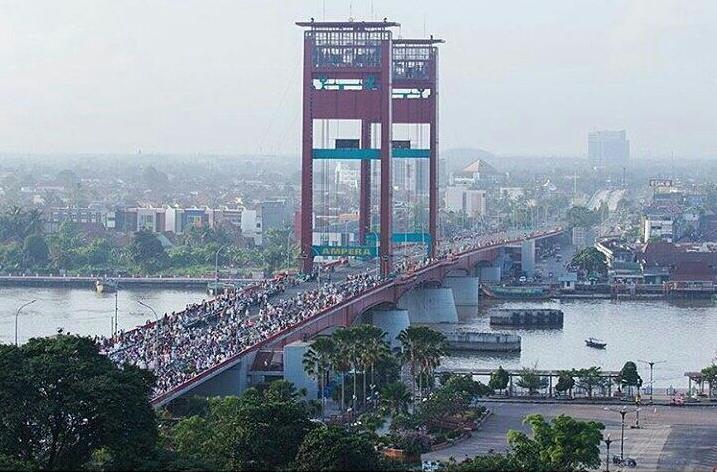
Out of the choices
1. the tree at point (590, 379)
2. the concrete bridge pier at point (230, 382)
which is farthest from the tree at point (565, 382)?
the concrete bridge pier at point (230, 382)

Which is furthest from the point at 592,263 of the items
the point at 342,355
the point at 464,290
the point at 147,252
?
the point at 342,355

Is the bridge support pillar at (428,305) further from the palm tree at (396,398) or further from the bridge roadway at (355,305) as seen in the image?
the palm tree at (396,398)

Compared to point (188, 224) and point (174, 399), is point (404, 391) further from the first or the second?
point (188, 224)

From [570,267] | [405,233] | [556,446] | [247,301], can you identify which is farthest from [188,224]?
[556,446]

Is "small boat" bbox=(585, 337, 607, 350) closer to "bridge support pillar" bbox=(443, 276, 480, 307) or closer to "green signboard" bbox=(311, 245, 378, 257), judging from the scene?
"green signboard" bbox=(311, 245, 378, 257)

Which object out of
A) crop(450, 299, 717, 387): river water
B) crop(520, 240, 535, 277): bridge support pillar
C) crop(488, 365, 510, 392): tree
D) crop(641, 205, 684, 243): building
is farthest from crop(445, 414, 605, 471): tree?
crop(641, 205, 684, 243): building

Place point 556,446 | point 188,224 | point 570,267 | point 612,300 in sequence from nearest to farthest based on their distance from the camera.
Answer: point 556,446, point 612,300, point 570,267, point 188,224
